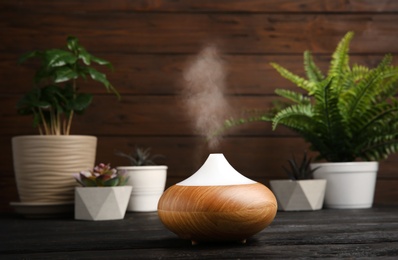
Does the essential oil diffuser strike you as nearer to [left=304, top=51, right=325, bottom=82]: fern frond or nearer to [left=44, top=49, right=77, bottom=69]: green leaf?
[left=44, top=49, right=77, bottom=69]: green leaf

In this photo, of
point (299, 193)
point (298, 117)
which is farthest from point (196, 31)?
point (299, 193)

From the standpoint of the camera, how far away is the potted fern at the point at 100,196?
5.82ft

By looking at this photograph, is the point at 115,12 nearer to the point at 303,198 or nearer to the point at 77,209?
the point at 77,209

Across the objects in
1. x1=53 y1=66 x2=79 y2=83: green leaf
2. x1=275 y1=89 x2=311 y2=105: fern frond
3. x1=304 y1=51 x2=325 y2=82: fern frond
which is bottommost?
x1=275 y1=89 x2=311 y2=105: fern frond

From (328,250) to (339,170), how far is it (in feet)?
3.32

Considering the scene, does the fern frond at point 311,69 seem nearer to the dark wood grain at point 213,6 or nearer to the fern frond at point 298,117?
the fern frond at point 298,117

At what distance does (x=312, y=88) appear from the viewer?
214 centimetres

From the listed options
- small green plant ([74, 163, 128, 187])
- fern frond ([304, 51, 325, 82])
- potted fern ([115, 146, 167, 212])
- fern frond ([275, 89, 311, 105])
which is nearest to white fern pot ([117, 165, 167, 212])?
potted fern ([115, 146, 167, 212])

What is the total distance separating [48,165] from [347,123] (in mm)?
1022

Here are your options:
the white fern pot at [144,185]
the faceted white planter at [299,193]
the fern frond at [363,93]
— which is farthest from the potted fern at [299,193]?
the white fern pot at [144,185]

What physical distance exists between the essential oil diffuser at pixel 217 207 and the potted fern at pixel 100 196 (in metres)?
0.64

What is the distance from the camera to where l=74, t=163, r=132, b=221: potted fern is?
1772 millimetres

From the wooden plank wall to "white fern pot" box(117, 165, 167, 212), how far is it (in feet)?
1.02

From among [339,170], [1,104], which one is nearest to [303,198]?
[339,170]
